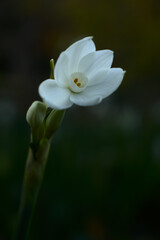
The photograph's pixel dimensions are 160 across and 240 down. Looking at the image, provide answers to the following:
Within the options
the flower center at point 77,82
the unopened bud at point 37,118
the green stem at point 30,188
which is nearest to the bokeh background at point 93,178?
the green stem at point 30,188

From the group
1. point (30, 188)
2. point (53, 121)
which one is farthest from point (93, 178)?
point (53, 121)

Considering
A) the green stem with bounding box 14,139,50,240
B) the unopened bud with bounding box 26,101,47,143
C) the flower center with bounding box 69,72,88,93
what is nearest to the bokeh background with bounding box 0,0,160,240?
the green stem with bounding box 14,139,50,240

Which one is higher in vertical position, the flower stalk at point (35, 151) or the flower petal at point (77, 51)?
the flower petal at point (77, 51)

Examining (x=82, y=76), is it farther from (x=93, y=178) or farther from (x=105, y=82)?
(x=93, y=178)

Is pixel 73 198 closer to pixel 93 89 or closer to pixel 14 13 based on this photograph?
pixel 93 89

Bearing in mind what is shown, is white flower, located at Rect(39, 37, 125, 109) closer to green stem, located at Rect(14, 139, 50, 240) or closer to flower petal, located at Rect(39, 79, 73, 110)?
flower petal, located at Rect(39, 79, 73, 110)

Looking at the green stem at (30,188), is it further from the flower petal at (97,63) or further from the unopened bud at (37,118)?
the flower petal at (97,63)
